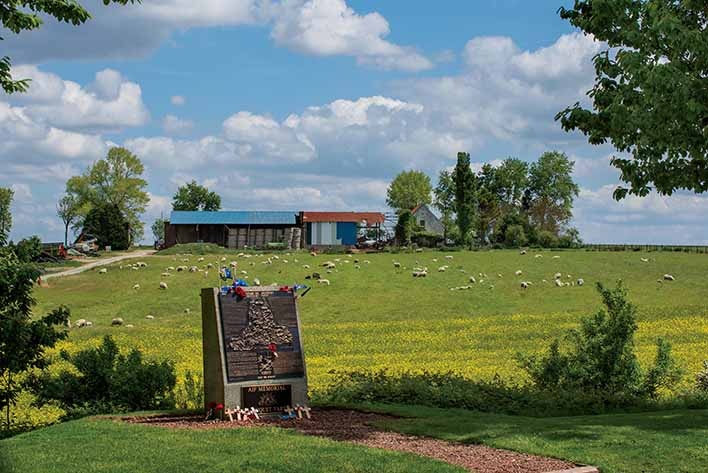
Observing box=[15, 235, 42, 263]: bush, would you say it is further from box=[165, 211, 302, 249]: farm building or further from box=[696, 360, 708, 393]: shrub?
box=[165, 211, 302, 249]: farm building

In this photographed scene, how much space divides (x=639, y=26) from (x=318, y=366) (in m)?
14.4

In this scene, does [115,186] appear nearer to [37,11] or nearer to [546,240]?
[546,240]

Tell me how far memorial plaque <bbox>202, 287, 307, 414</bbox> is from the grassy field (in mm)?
5626

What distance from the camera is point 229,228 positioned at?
313 ft

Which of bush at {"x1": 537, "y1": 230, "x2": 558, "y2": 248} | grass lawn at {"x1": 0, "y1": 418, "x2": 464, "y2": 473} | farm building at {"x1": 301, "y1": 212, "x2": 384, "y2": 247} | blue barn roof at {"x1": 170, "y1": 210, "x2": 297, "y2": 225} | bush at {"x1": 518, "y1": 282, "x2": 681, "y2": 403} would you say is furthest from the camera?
farm building at {"x1": 301, "y1": 212, "x2": 384, "y2": 247}

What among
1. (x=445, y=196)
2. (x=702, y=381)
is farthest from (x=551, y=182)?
(x=702, y=381)

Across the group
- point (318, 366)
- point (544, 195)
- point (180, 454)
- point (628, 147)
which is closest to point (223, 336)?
point (180, 454)

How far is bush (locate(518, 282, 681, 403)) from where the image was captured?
22250 mm

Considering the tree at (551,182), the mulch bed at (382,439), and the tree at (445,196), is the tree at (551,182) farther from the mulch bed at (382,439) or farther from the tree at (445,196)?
the mulch bed at (382,439)

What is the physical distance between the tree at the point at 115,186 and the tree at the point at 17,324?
91.4 metres

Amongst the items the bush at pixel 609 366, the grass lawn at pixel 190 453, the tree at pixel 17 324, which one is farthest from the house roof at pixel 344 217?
the grass lawn at pixel 190 453

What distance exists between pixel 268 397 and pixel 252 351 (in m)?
0.93

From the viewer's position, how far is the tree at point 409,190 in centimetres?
13275

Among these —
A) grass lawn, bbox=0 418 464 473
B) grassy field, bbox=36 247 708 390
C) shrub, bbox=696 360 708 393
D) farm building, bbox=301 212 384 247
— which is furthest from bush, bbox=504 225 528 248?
grass lawn, bbox=0 418 464 473
